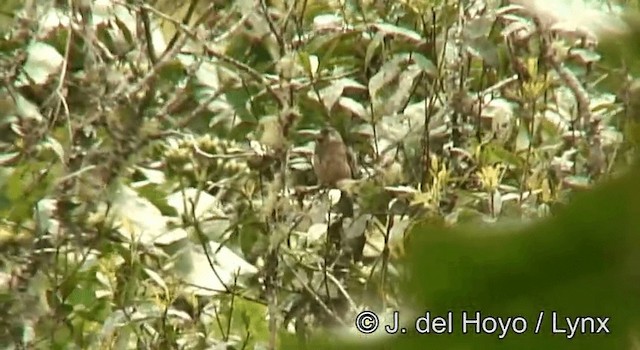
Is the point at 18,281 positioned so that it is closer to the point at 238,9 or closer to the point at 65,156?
the point at 65,156

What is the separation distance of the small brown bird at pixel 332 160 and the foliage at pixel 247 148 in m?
0.02

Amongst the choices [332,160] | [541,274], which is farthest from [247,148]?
[541,274]

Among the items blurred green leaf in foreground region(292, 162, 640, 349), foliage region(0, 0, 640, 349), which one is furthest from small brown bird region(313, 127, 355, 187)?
blurred green leaf in foreground region(292, 162, 640, 349)

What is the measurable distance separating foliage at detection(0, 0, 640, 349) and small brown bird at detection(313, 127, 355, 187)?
0.06ft

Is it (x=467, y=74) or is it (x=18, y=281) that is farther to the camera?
(x=467, y=74)

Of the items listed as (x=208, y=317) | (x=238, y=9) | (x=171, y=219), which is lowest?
(x=208, y=317)

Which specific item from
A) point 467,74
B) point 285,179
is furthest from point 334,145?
point 467,74

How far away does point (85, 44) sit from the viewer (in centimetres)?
113

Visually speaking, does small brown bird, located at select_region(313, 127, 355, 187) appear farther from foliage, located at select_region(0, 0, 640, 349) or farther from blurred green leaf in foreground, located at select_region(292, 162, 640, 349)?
blurred green leaf in foreground, located at select_region(292, 162, 640, 349)

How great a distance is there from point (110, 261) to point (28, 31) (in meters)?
0.29

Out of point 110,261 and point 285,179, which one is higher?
point 285,179

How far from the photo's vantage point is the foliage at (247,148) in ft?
3.44

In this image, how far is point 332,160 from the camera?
112 centimetres

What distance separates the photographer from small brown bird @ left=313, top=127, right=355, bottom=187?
3.67 ft
